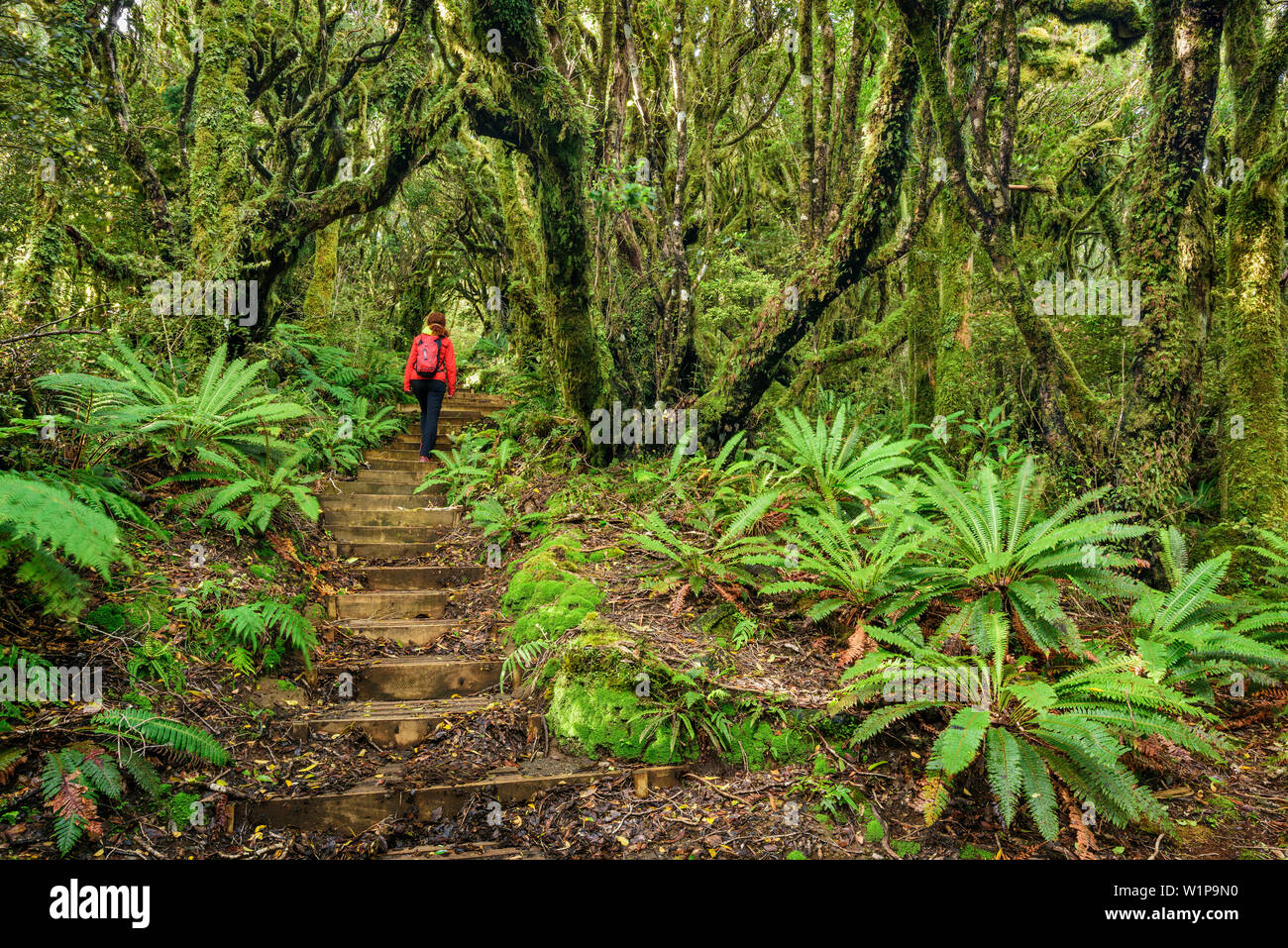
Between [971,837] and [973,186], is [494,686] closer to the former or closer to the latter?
[971,837]

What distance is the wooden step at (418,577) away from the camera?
5.12 meters

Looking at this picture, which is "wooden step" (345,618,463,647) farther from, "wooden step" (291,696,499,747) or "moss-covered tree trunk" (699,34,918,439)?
"moss-covered tree trunk" (699,34,918,439)

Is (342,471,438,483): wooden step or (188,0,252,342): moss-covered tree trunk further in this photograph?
(188,0,252,342): moss-covered tree trunk

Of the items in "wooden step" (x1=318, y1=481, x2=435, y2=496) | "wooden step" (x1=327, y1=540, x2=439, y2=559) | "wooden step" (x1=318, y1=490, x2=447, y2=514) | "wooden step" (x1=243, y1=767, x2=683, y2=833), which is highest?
"wooden step" (x1=318, y1=481, x2=435, y2=496)

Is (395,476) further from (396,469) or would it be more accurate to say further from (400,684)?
(400,684)

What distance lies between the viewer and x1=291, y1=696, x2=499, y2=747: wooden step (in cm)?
324

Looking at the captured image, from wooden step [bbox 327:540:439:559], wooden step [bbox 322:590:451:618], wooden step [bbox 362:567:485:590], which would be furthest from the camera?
wooden step [bbox 327:540:439:559]

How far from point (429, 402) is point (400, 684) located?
4.49 m

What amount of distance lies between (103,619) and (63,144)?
5006 millimetres

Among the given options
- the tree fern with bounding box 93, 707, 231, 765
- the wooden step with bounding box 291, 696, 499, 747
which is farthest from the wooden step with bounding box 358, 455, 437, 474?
the tree fern with bounding box 93, 707, 231, 765

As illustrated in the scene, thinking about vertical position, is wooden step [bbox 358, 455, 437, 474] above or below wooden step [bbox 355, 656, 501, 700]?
above

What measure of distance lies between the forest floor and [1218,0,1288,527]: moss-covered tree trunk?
238 centimetres

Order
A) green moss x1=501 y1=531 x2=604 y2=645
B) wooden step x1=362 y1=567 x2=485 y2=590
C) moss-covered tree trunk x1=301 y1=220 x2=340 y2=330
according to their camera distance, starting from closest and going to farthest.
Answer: green moss x1=501 y1=531 x2=604 y2=645 → wooden step x1=362 y1=567 x2=485 y2=590 → moss-covered tree trunk x1=301 y1=220 x2=340 y2=330

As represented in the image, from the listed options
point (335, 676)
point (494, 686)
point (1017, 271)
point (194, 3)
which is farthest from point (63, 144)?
point (1017, 271)
